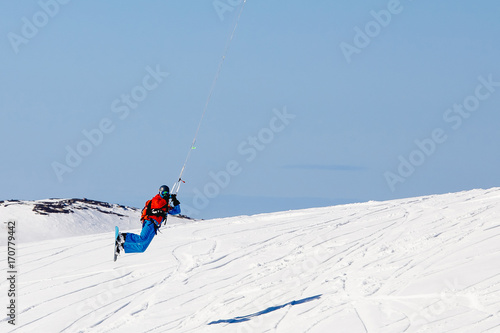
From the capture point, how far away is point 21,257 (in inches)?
760

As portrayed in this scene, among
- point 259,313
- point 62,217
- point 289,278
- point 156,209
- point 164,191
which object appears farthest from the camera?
point 62,217

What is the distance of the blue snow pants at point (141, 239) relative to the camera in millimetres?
13719

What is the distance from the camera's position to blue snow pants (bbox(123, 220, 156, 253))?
45.0 ft

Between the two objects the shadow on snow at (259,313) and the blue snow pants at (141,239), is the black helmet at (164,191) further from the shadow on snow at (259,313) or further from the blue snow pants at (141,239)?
the shadow on snow at (259,313)

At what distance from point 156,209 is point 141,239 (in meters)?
0.64

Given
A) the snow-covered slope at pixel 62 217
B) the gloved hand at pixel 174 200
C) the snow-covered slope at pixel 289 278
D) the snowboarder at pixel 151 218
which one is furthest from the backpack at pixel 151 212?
the snow-covered slope at pixel 62 217

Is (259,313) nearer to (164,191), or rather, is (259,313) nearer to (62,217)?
(164,191)

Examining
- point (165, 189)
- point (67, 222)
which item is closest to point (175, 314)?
point (165, 189)

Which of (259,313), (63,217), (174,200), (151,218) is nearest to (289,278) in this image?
(259,313)

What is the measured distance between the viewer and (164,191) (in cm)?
1378

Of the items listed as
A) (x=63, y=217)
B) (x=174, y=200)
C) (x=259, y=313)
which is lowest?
(x=259, y=313)

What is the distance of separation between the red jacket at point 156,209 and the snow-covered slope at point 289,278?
1652 mm

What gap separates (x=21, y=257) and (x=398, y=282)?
10.6 metres

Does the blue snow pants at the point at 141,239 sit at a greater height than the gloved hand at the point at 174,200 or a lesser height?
lesser
